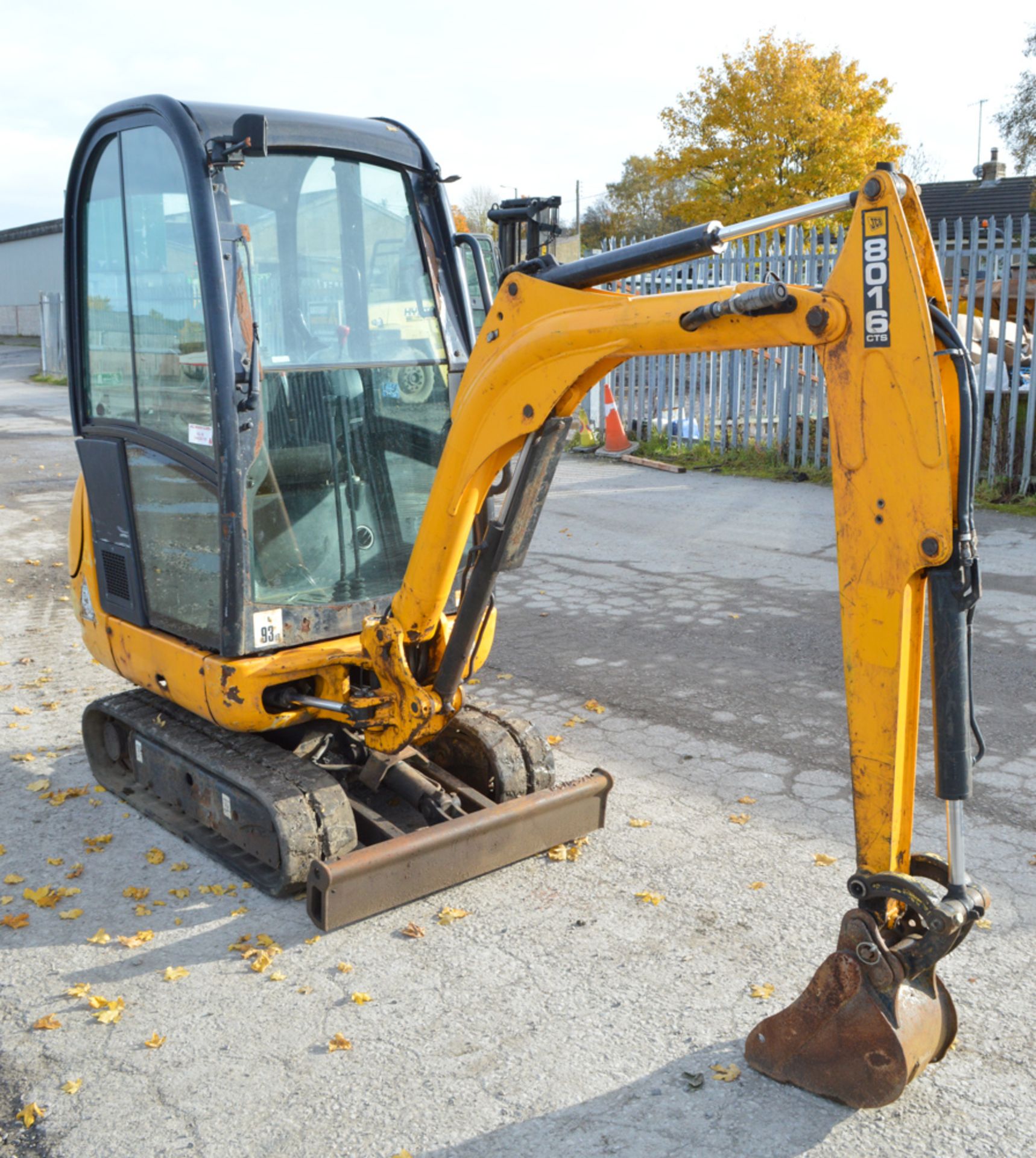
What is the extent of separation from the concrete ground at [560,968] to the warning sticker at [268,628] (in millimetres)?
1004

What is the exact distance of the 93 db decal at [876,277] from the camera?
2.94m

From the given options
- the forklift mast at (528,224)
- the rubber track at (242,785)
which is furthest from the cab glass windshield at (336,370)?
the forklift mast at (528,224)

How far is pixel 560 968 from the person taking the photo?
4039 millimetres

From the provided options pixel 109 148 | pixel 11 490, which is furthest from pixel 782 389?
pixel 109 148

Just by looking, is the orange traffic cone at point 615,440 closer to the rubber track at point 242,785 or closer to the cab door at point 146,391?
the rubber track at point 242,785

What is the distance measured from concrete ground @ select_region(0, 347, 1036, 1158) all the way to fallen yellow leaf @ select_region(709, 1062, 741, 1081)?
0.06 ft

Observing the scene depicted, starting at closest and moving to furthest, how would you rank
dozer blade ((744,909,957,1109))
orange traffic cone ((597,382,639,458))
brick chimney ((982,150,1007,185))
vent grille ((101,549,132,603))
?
dozer blade ((744,909,957,1109)), vent grille ((101,549,132,603)), orange traffic cone ((597,382,639,458)), brick chimney ((982,150,1007,185))

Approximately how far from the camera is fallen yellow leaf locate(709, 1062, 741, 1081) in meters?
3.43

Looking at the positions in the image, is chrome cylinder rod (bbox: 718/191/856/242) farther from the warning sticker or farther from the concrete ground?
the concrete ground

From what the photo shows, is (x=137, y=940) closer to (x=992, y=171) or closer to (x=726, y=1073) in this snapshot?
(x=726, y=1073)

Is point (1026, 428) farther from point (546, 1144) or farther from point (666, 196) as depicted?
point (666, 196)

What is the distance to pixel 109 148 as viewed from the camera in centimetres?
483

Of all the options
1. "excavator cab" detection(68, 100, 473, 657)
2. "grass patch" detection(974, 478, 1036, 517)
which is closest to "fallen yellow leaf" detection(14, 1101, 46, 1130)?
"excavator cab" detection(68, 100, 473, 657)

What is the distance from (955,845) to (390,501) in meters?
2.70
